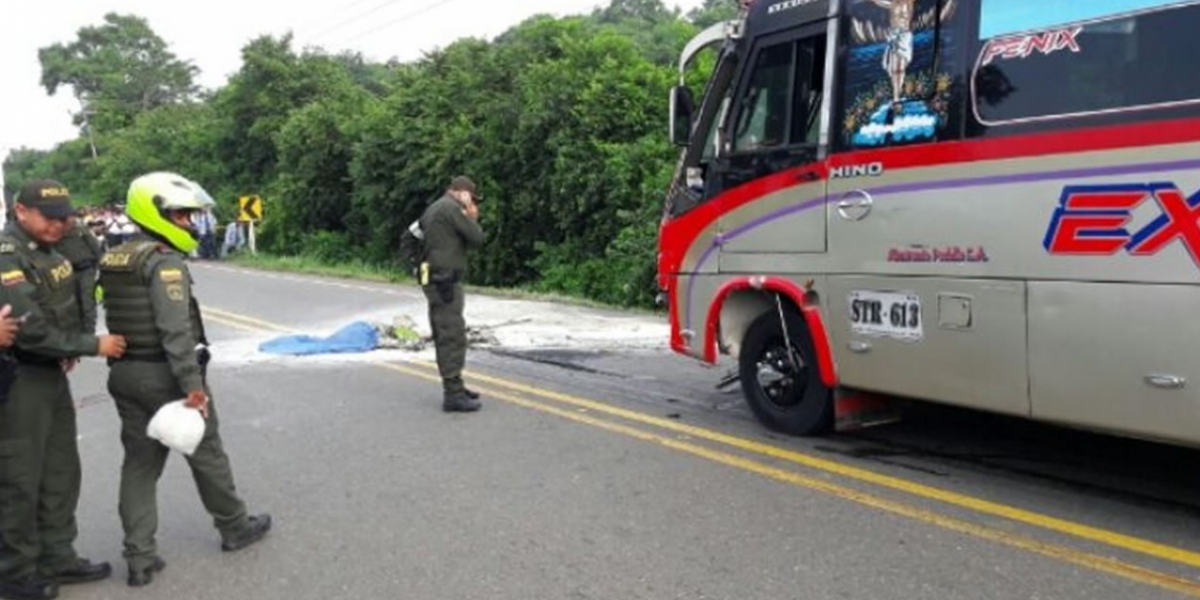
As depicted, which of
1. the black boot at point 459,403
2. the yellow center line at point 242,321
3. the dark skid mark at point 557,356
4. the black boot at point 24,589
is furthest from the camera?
the yellow center line at point 242,321

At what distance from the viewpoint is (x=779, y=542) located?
4.79 metres

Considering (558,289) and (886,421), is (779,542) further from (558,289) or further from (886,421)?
(558,289)

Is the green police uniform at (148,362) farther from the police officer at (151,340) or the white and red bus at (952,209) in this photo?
the white and red bus at (952,209)

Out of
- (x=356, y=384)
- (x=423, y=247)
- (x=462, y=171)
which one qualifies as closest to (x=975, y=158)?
(x=423, y=247)

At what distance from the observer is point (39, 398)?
4324 millimetres

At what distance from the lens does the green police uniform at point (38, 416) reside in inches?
165

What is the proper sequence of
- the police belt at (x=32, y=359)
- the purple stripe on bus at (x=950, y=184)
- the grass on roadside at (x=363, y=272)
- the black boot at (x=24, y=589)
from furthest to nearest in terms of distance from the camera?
the grass on roadside at (x=363, y=272) < the purple stripe on bus at (x=950, y=184) < the black boot at (x=24, y=589) < the police belt at (x=32, y=359)

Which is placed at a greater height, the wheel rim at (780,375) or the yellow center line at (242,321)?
the wheel rim at (780,375)

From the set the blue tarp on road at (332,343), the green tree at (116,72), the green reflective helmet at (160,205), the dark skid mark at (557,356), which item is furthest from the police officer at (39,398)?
the green tree at (116,72)

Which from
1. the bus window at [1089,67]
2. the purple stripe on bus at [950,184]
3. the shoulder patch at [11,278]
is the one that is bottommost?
the shoulder patch at [11,278]

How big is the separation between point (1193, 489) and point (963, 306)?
148 cm

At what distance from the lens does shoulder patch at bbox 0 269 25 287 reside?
162 inches

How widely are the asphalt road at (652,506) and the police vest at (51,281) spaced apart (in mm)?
1173

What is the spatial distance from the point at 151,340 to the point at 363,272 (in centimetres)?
2037
